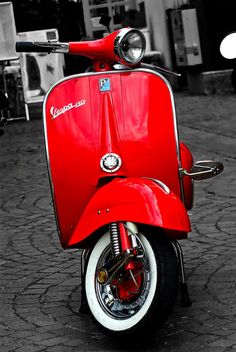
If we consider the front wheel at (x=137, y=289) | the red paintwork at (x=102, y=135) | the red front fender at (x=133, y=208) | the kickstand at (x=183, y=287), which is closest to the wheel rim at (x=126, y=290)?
the front wheel at (x=137, y=289)

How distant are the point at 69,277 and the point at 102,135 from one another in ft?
3.73

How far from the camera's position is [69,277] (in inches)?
210

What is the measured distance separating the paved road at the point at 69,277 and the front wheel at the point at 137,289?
5.8 inches

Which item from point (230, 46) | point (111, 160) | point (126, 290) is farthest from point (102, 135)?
point (230, 46)

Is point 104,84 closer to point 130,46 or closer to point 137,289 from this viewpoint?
point 130,46

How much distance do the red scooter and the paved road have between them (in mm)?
171

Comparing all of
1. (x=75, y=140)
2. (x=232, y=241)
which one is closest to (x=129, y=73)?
(x=75, y=140)

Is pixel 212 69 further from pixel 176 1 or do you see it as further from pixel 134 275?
pixel 134 275

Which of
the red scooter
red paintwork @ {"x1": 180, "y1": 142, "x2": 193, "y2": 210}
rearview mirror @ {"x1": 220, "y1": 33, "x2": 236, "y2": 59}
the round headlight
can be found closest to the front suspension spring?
the red scooter

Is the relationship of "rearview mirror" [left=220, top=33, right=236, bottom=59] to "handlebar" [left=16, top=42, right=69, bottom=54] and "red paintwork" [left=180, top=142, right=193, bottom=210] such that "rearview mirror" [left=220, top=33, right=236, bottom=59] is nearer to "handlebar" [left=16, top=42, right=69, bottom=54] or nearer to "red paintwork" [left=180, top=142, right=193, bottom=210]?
"red paintwork" [left=180, top=142, right=193, bottom=210]

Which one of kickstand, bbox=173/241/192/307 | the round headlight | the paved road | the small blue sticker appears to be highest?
the round headlight

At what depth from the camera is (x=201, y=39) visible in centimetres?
1565

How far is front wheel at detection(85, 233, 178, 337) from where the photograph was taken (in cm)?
396

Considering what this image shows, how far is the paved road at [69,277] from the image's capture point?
422 centimetres
